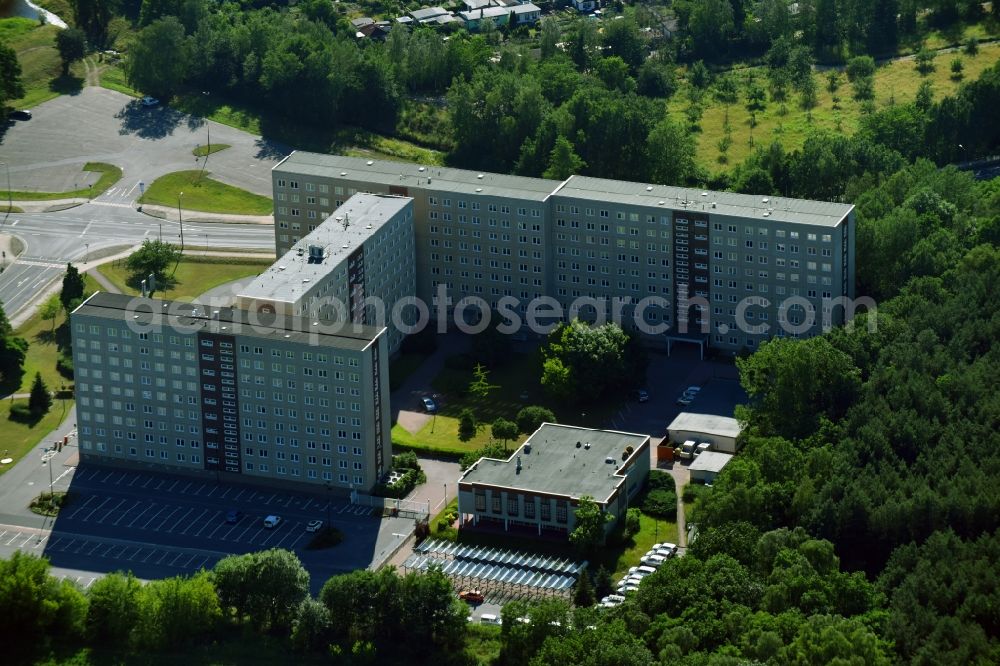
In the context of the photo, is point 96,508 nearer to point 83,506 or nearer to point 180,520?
point 83,506

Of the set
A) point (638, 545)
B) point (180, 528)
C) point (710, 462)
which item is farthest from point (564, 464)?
point (180, 528)

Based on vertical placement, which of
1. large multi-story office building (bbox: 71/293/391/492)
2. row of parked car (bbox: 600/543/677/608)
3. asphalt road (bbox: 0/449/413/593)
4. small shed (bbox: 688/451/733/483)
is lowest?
row of parked car (bbox: 600/543/677/608)

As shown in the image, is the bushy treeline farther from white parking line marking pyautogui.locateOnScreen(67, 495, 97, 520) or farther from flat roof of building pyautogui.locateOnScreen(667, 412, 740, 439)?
flat roof of building pyautogui.locateOnScreen(667, 412, 740, 439)

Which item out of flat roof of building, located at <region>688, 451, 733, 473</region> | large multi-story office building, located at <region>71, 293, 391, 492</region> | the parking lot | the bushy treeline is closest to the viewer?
the bushy treeline

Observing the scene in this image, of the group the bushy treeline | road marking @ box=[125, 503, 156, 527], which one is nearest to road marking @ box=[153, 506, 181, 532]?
road marking @ box=[125, 503, 156, 527]

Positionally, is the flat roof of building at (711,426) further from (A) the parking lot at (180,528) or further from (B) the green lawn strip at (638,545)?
(A) the parking lot at (180,528)

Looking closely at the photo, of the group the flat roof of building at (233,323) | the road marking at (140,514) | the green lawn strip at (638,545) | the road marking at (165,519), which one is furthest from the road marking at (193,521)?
the green lawn strip at (638,545)

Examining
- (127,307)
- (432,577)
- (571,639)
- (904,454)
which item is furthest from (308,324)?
(904,454)
